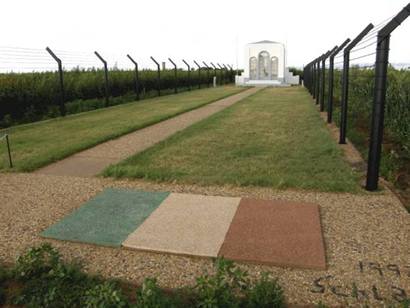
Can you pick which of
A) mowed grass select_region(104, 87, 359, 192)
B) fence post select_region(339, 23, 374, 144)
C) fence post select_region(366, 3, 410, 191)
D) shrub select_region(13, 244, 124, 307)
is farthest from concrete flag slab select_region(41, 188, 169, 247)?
fence post select_region(339, 23, 374, 144)

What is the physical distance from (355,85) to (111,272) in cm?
1119

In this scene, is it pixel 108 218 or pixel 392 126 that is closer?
pixel 108 218

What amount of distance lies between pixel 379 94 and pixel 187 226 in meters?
2.66

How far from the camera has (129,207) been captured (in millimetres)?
4270

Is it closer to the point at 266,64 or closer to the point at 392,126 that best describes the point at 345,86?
the point at 392,126

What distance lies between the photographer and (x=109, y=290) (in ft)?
7.98

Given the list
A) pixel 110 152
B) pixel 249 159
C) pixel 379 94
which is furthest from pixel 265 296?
pixel 110 152

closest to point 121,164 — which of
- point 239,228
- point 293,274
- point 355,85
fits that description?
point 239,228

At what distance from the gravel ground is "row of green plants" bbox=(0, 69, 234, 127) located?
7100 mm

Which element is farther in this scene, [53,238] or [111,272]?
[53,238]

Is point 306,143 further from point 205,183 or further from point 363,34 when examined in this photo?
point 205,183

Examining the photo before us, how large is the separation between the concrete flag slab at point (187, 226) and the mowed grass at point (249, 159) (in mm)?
722

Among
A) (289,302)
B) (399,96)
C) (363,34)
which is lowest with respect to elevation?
(289,302)

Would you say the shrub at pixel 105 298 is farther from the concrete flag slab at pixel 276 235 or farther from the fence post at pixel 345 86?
the fence post at pixel 345 86
